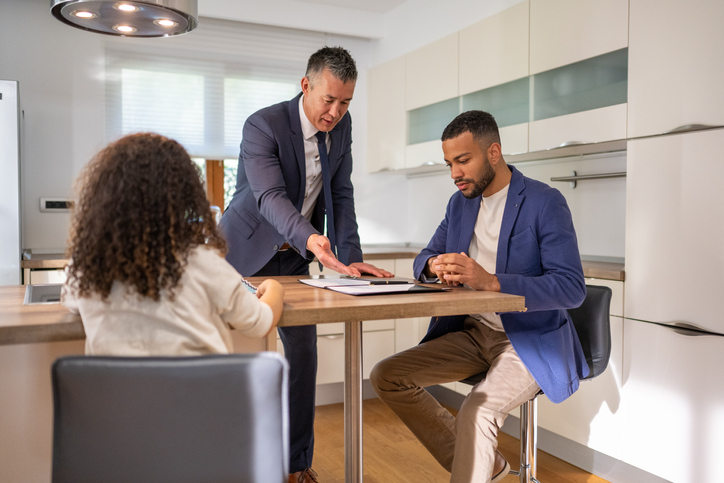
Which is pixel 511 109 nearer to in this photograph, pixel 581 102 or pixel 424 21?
pixel 581 102

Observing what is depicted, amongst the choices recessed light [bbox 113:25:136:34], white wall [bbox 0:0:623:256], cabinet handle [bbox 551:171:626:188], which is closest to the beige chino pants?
cabinet handle [bbox 551:171:626:188]

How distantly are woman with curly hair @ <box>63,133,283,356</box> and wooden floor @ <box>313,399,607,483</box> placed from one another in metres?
1.66

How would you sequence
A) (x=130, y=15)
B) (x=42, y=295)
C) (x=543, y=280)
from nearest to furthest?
(x=42, y=295)
(x=543, y=280)
(x=130, y=15)

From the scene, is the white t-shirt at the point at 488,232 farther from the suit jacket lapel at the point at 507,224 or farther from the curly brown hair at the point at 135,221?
the curly brown hair at the point at 135,221

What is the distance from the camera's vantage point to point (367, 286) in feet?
5.07

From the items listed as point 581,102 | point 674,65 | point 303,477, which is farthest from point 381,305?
point 581,102

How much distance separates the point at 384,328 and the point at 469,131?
6.28ft

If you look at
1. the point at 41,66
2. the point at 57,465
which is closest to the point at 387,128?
the point at 41,66

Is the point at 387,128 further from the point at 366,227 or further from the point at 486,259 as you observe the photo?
the point at 486,259

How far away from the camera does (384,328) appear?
362cm

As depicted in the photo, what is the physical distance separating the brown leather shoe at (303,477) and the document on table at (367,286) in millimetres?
761

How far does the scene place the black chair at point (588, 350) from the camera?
5.89 ft

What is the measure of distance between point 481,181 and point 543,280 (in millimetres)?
437

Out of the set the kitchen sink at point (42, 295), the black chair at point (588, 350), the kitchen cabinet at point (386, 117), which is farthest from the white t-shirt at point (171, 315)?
the kitchen cabinet at point (386, 117)
